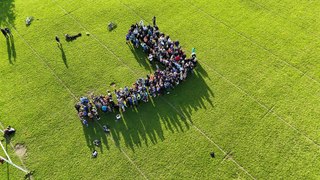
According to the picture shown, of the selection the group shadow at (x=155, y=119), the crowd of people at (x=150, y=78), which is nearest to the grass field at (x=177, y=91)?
the group shadow at (x=155, y=119)

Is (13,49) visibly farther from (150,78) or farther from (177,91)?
(177,91)

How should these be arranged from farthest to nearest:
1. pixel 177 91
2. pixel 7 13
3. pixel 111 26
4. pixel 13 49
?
1. pixel 7 13
2. pixel 111 26
3. pixel 13 49
4. pixel 177 91

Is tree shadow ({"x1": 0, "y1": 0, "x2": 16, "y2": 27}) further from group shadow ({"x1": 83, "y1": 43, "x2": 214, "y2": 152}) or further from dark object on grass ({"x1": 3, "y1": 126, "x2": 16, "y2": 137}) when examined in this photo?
group shadow ({"x1": 83, "y1": 43, "x2": 214, "y2": 152})

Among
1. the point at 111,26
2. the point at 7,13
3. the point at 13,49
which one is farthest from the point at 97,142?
the point at 7,13

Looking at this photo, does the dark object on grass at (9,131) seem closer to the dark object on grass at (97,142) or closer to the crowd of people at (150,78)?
the crowd of people at (150,78)

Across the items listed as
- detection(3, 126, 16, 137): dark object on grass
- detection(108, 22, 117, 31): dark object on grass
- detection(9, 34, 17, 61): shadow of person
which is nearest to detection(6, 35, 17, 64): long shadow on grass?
detection(9, 34, 17, 61): shadow of person
